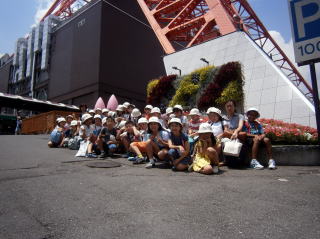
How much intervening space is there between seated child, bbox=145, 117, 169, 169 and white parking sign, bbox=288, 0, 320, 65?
3.41 metres

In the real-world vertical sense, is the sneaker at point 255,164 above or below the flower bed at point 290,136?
below

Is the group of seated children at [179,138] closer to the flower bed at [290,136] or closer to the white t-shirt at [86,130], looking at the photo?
the white t-shirt at [86,130]

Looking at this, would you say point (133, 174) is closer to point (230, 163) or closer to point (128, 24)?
point (230, 163)

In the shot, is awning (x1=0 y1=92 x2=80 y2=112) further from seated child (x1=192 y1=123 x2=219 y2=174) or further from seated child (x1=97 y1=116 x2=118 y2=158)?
seated child (x1=192 y1=123 x2=219 y2=174)

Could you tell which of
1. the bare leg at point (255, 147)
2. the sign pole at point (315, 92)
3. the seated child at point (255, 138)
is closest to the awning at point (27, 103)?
the seated child at point (255, 138)

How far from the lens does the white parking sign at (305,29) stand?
4977mm

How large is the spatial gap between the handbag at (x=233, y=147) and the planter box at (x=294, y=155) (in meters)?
0.87

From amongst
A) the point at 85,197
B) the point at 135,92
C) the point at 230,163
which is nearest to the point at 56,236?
the point at 85,197

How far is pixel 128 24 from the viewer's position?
2678 cm

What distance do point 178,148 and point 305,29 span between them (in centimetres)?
379

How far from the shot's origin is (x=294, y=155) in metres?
5.37

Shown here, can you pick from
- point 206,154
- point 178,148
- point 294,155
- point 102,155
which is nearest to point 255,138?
point 294,155

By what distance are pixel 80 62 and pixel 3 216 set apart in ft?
83.9

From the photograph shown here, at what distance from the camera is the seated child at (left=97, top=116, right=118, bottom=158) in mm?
6527
